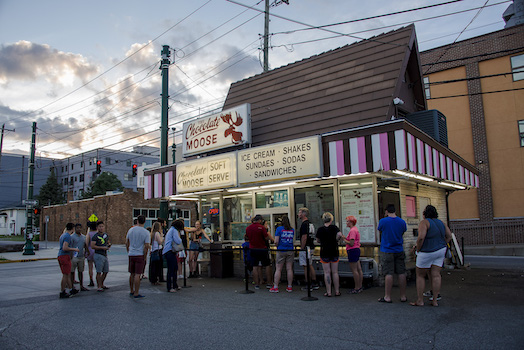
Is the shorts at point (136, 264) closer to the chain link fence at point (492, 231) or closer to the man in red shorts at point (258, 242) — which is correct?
the man in red shorts at point (258, 242)

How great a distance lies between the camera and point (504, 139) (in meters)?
25.3

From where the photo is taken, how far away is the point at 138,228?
30.4 feet

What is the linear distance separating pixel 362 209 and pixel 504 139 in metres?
19.8

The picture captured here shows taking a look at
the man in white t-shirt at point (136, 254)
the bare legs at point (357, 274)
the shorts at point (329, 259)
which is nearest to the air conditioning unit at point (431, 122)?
→ the bare legs at point (357, 274)

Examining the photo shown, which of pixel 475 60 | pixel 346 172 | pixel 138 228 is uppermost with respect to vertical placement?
pixel 475 60

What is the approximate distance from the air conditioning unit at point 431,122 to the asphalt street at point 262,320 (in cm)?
455

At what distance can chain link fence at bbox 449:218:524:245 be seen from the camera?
23.6 meters

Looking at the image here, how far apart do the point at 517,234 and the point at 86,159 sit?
2602 inches

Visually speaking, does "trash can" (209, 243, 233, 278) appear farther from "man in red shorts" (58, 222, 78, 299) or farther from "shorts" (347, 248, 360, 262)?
"shorts" (347, 248, 360, 262)

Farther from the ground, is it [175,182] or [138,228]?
[175,182]

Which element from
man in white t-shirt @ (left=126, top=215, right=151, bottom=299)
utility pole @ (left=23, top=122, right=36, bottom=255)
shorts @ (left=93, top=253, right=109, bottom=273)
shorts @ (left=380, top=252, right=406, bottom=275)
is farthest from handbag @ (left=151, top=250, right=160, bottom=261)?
utility pole @ (left=23, top=122, right=36, bottom=255)

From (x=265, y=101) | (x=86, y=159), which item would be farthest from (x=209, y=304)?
(x=86, y=159)

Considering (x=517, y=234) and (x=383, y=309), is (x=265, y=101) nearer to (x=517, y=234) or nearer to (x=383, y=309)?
(x=383, y=309)

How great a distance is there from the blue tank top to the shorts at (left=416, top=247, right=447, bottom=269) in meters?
0.06
